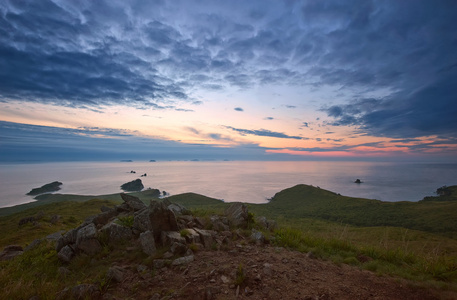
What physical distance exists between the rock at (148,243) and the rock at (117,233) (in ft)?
5.40

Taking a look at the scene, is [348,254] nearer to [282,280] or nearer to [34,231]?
[282,280]

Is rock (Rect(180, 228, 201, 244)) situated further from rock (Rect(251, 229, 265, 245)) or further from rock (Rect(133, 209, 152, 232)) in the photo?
rock (Rect(251, 229, 265, 245))

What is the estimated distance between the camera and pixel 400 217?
42875 mm

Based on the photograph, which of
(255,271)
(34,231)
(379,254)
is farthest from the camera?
(34,231)

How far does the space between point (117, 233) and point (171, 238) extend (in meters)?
3.06

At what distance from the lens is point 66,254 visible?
8.94 metres

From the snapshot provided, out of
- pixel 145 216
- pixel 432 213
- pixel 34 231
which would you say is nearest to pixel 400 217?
pixel 432 213

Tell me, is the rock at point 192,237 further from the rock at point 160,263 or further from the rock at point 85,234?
the rock at point 85,234

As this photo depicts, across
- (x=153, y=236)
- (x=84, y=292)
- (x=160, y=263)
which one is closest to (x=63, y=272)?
(x=84, y=292)

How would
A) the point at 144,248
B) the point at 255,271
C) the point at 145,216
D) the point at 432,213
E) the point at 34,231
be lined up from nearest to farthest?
Answer: the point at 255,271, the point at 144,248, the point at 145,216, the point at 34,231, the point at 432,213

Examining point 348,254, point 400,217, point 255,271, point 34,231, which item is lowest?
point 400,217

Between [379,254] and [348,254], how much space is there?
129cm

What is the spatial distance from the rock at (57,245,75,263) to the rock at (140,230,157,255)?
3.43 meters

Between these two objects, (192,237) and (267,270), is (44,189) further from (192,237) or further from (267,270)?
(267,270)
